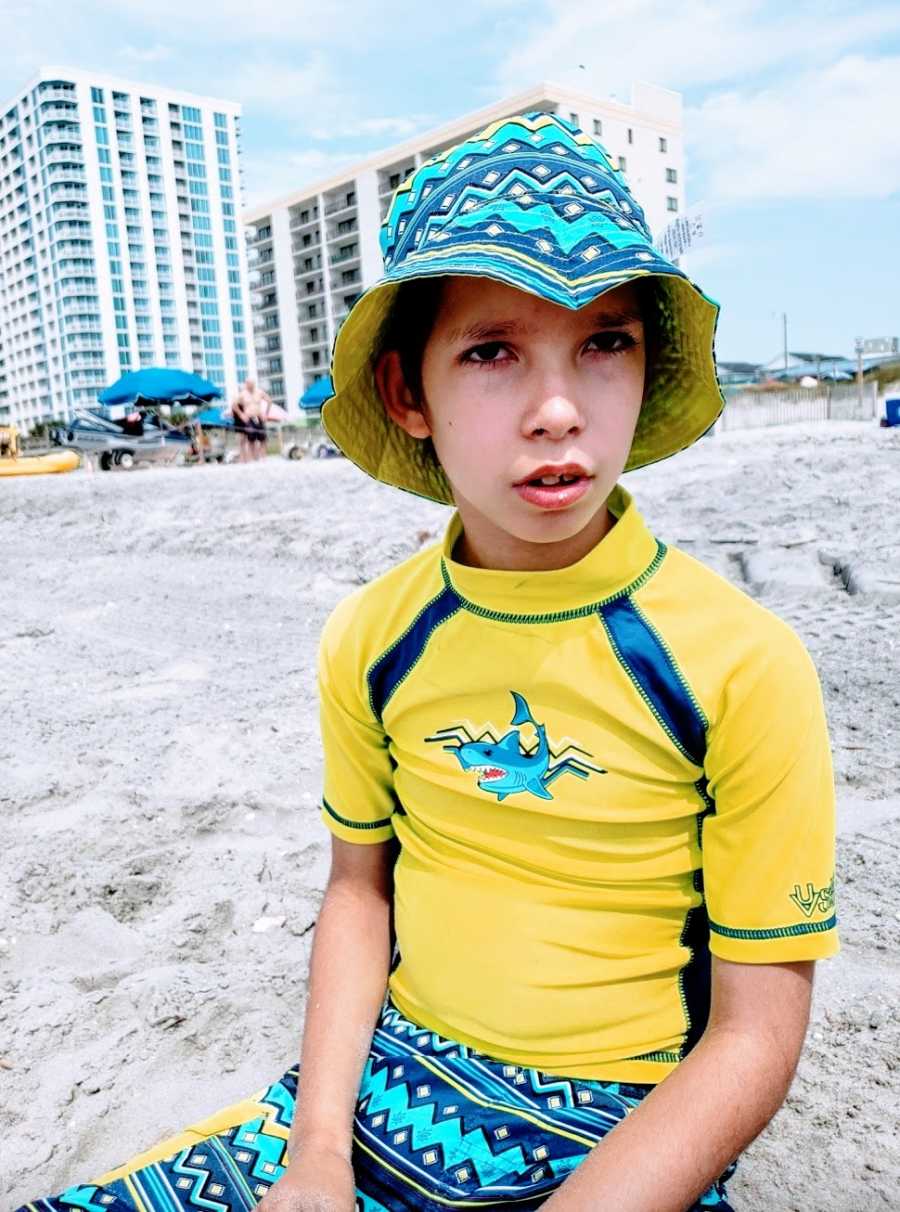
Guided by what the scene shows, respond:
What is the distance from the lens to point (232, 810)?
3057mm

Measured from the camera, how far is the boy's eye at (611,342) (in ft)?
3.62

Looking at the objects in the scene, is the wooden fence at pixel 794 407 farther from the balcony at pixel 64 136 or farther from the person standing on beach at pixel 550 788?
the balcony at pixel 64 136

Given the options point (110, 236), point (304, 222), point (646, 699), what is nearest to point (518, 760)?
point (646, 699)

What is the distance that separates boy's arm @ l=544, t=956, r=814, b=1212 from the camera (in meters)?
0.97

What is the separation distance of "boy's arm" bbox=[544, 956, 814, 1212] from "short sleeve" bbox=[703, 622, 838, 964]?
5 cm

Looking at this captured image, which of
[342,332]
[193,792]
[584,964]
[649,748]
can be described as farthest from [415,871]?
[193,792]

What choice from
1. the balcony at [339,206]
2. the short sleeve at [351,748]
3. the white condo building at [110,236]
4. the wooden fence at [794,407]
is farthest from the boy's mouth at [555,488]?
the white condo building at [110,236]

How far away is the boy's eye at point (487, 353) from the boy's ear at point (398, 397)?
182 mm

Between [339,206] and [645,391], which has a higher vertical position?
[339,206]

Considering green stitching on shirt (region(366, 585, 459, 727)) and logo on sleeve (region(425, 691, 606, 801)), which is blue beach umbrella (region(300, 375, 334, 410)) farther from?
logo on sleeve (region(425, 691, 606, 801))

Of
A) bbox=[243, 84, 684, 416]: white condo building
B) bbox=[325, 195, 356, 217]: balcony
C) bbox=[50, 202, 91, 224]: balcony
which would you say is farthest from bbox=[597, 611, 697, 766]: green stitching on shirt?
bbox=[50, 202, 91, 224]: balcony

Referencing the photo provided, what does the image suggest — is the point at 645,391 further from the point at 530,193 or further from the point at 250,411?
the point at 250,411

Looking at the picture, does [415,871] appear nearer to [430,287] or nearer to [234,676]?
[430,287]

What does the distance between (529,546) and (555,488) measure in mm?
150
